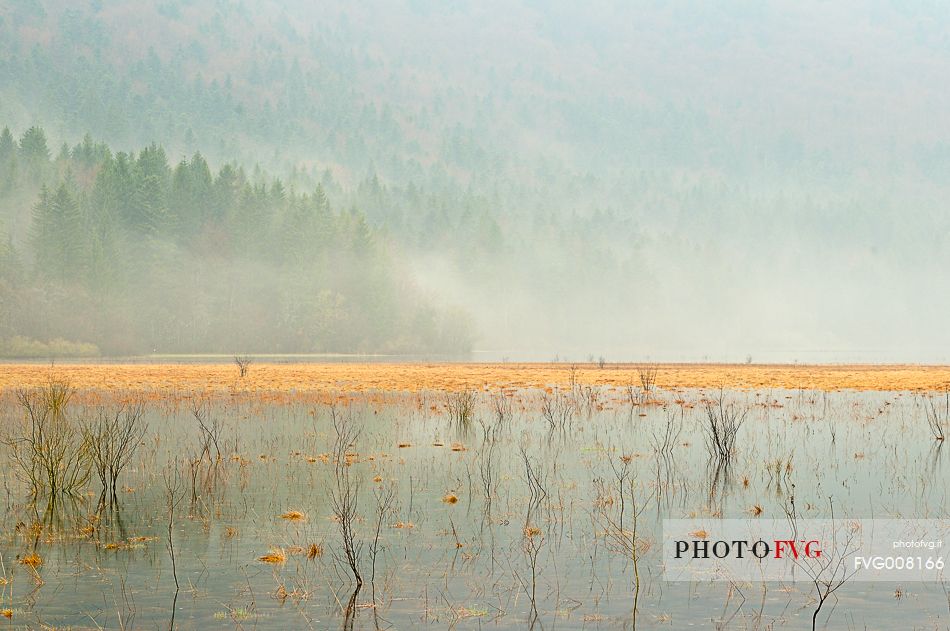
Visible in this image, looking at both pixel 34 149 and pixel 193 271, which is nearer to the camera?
pixel 193 271

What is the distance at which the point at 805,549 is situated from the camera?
1392cm

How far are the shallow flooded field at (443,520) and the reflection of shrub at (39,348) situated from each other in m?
75.6

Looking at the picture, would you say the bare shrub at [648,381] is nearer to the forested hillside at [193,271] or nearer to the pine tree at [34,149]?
the forested hillside at [193,271]

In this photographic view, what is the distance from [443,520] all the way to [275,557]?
340cm

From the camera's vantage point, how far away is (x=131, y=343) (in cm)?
11331

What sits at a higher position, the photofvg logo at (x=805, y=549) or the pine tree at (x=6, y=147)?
the pine tree at (x=6, y=147)

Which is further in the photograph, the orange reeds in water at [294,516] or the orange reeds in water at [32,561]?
the orange reeds in water at [294,516]

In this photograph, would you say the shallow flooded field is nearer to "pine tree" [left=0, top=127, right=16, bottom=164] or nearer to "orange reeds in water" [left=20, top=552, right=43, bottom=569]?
"orange reeds in water" [left=20, top=552, right=43, bottom=569]

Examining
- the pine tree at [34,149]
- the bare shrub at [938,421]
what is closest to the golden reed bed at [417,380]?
the bare shrub at [938,421]

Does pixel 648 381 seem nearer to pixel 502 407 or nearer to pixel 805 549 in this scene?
pixel 502 407

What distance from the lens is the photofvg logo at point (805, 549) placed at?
12.8 m

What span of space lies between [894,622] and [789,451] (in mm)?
13685

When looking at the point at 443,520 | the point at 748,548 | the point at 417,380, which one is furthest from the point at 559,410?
the point at 417,380

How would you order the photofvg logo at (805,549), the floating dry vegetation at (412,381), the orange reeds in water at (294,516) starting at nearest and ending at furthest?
1. the photofvg logo at (805,549)
2. the orange reeds in water at (294,516)
3. the floating dry vegetation at (412,381)
